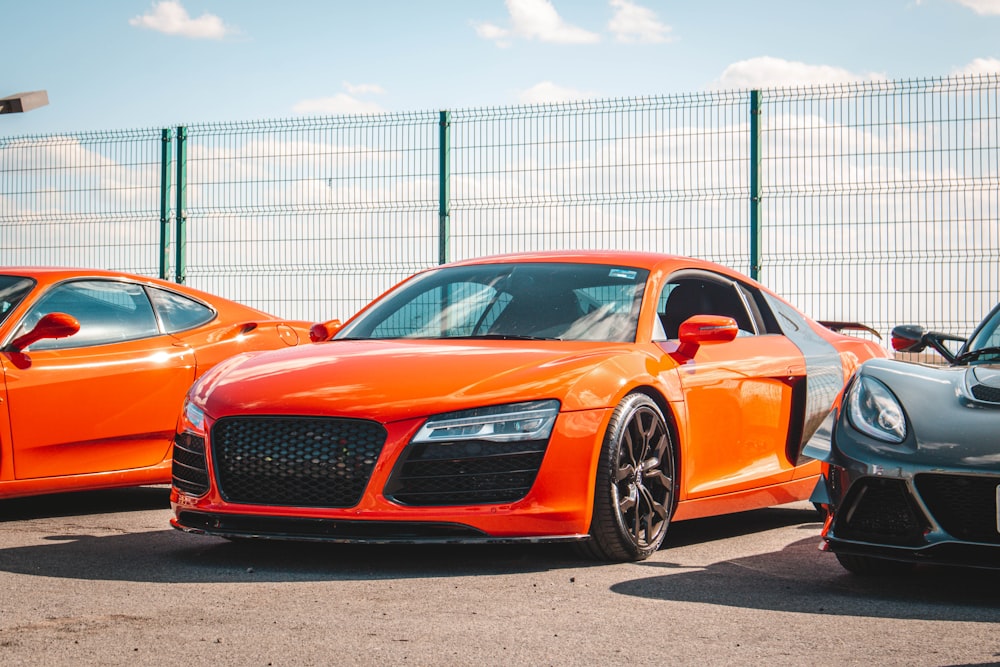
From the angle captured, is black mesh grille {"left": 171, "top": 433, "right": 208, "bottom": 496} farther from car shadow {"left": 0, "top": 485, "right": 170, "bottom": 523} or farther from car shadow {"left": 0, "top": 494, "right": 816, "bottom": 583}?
car shadow {"left": 0, "top": 485, "right": 170, "bottom": 523}

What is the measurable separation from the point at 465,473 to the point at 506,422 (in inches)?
9.5

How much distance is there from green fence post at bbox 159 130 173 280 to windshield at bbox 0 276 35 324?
6.13 meters

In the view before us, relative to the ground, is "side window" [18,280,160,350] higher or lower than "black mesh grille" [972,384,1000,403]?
higher

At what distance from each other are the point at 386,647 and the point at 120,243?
10.4 meters

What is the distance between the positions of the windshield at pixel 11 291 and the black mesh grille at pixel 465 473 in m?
2.82

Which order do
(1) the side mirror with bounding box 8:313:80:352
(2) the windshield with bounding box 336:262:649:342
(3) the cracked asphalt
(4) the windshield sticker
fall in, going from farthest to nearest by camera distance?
(1) the side mirror with bounding box 8:313:80:352 < (4) the windshield sticker < (2) the windshield with bounding box 336:262:649:342 < (3) the cracked asphalt

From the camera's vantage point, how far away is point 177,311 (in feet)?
25.3

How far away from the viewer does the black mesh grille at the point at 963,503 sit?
4641 millimetres

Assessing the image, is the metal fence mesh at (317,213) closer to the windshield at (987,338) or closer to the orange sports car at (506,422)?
the orange sports car at (506,422)

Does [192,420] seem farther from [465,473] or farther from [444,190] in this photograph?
[444,190]

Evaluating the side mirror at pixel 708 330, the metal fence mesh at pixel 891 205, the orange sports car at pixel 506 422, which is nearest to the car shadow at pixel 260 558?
the orange sports car at pixel 506 422

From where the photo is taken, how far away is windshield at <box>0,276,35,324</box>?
22.9 ft

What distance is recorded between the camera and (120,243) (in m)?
13.5

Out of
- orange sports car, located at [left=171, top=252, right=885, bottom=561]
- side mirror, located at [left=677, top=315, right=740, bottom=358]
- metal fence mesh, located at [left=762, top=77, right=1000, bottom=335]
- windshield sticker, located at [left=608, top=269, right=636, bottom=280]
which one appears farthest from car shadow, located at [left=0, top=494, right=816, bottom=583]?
metal fence mesh, located at [left=762, top=77, right=1000, bottom=335]
